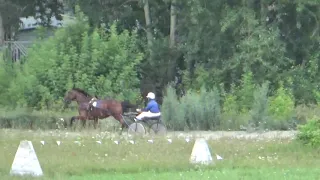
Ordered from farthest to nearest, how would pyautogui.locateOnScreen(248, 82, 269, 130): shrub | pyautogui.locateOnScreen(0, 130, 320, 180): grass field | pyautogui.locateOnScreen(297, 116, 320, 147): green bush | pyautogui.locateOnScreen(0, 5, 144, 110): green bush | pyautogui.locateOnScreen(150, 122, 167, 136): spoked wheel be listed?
pyautogui.locateOnScreen(0, 5, 144, 110): green bush, pyautogui.locateOnScreen(248, 82, 269, 130): shrub, pyautogui.locateOnScreen(150, 122, 167, 136): spoked wheel, pyautogui.locateOnScreen(297, 116, 320, 147): green bush, pyautogui.locateOnScreen(0, 130, 320, 180): grass field

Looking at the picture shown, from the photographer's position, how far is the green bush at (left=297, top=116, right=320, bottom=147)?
16.2 m

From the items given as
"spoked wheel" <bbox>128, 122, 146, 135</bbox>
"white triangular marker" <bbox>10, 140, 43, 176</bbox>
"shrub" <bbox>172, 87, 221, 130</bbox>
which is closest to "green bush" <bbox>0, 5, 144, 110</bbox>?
"shrub" <bbox>172, 87, 221, 130</bbox>

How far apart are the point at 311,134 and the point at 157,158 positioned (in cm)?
390

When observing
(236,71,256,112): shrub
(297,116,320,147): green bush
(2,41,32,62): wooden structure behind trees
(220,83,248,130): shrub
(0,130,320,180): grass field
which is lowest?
(0,130,320,180): grass field

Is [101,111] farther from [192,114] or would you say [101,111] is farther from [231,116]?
[231,116]

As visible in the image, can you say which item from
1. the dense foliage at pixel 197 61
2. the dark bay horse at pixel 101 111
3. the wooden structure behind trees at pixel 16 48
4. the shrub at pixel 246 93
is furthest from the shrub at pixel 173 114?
the wooden structure behind trees at pixel 16 48

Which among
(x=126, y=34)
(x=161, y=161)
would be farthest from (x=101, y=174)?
(x=126, y=34)

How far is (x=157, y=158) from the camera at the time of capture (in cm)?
1456

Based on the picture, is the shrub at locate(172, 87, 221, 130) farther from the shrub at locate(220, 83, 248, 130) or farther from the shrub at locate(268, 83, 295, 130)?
the shrub at locate(268, 83, 295, 130)

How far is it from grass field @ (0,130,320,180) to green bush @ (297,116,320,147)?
20cm

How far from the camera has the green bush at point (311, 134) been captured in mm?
16172

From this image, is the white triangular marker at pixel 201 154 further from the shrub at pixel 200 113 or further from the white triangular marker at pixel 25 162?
the shrub at pixel 200 113

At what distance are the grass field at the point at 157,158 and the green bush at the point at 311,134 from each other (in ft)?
0.65

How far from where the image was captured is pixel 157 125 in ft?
68.0
